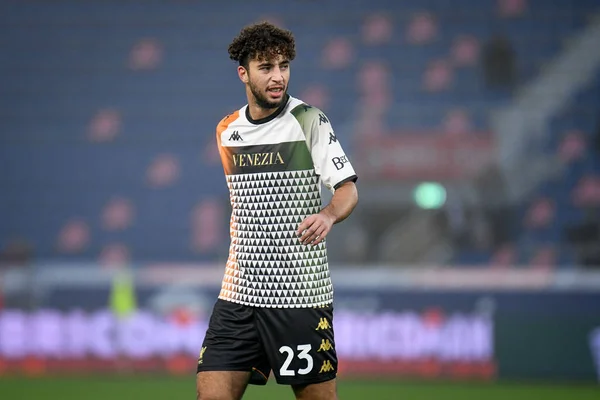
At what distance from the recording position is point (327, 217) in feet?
13.8

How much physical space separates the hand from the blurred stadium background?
6.85 metres

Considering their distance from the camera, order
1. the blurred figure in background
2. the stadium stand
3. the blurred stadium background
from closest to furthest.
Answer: the blurred stadium background, the stadium stand, the blurred figure in background

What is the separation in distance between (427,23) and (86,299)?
6015 millimetres

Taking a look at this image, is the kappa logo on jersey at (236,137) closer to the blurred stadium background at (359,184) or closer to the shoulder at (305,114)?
the shoulder at (305,114)

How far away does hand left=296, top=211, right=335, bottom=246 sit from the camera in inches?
164

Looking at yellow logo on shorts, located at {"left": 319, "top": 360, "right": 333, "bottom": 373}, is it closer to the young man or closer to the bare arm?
the young man

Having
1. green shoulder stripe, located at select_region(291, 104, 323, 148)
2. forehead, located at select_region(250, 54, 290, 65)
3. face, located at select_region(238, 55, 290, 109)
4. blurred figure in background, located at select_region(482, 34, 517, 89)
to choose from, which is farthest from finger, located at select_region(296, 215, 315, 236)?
blurred figure in background, located at select_region(482, 34, 517, 89)

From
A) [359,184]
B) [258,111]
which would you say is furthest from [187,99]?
[258,111]

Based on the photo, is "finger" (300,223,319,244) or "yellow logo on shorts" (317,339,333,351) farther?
"yellow logo on shorts" (317,339,333,351)

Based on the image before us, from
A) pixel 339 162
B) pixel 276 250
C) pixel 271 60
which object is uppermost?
pixel 271 60

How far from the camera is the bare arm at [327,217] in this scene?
416 cm

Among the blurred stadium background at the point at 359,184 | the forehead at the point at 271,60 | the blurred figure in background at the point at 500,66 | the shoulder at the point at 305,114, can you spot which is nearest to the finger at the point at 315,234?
the shoulder at the point at 305,114

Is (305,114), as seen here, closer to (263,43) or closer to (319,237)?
(263,43)

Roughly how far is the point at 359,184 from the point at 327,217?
940 cm
